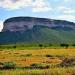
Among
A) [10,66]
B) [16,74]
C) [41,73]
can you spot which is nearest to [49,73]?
[41,73]

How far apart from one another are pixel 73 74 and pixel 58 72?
1033 mm

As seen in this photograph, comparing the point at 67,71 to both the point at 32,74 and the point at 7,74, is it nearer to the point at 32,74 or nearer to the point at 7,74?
the point at 32,74

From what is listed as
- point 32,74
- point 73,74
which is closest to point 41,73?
point 32,74

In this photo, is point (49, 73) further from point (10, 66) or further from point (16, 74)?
point (10, 66)

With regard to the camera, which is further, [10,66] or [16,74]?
[10,66]

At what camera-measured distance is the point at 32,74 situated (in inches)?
842

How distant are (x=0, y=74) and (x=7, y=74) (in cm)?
49

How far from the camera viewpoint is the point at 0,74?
21453 mm

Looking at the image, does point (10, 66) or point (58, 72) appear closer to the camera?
point (58, 72)

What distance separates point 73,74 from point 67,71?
1.12 m

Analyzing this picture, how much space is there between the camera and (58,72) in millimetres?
21359

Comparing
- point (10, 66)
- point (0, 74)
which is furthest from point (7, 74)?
point (10, 66)

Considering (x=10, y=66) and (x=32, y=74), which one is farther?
(x=10, y=66)

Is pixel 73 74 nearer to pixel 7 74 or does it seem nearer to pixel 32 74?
pixel 32 74
